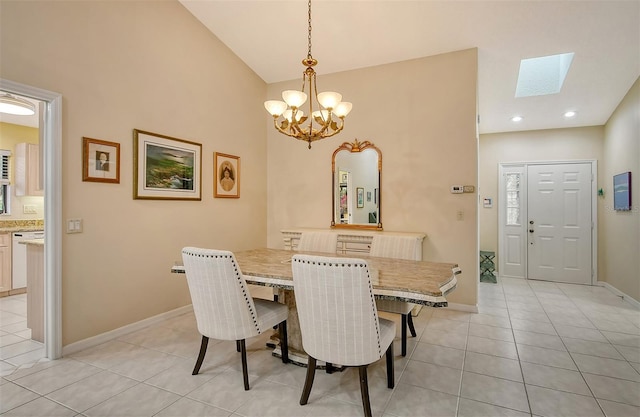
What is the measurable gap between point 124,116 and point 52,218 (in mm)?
1116

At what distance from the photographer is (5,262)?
425 cm

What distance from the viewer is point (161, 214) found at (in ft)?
11.4

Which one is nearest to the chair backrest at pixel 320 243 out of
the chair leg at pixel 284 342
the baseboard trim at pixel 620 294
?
the chair leg at pixel 284 342

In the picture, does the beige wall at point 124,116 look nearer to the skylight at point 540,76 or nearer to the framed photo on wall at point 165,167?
the framed photo on wall at point 165,167

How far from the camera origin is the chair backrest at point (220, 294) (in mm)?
2043

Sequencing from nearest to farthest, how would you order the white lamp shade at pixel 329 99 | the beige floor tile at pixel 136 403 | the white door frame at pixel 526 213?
the beige floor tile at pixel 136 403
the white lamp shade at pixel 329 99
the white door frame at pixel 526 213

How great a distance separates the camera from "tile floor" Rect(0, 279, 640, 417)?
1961 mm

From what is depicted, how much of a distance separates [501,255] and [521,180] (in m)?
1.32

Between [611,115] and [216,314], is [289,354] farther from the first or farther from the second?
[611,115]

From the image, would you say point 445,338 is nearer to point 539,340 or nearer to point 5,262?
point 539,340

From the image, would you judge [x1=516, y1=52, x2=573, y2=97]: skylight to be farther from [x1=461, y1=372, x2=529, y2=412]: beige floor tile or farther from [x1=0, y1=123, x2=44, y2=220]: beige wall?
[x1=0, y1=123, x2=44, y2=220]: beige wall

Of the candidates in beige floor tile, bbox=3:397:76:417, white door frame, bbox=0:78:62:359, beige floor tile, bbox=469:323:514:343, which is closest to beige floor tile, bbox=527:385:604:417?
beige floor tile, bbox=469:323:514:343

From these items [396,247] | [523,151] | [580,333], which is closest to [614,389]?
[580,333]

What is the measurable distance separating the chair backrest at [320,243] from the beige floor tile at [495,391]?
1616 millimetres
